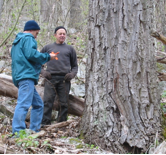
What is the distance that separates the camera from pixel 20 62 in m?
3.76

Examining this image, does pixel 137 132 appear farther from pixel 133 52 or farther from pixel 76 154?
pixel 133 52

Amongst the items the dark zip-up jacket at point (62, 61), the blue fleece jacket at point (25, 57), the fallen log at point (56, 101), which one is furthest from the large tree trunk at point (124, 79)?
the dark zip-up jacket at point (62, 61)

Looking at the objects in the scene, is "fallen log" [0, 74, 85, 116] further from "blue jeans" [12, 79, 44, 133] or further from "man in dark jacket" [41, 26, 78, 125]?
"blue jeans" [12, 79, 44, 133]

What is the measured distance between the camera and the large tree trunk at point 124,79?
307 centimetres

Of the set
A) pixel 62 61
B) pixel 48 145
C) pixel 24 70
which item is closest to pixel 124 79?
pixel 48 145

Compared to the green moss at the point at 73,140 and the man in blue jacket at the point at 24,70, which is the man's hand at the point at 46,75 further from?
the green moss at the point at 73,140

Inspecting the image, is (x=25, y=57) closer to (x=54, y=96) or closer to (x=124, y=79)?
(x=54, y=96)

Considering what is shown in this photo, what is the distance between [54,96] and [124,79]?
202 cm

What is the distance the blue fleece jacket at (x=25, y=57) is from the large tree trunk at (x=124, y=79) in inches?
45.9

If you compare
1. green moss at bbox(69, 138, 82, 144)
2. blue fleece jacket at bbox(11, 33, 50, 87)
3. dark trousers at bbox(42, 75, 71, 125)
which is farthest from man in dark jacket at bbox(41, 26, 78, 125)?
green moss at bbox(69, 138, 82, 144)

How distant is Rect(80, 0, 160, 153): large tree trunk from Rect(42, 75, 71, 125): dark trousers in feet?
4.81

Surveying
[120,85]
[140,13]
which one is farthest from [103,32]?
[120,85]

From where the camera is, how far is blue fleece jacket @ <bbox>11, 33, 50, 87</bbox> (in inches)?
145

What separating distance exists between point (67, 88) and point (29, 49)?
1406 mm
